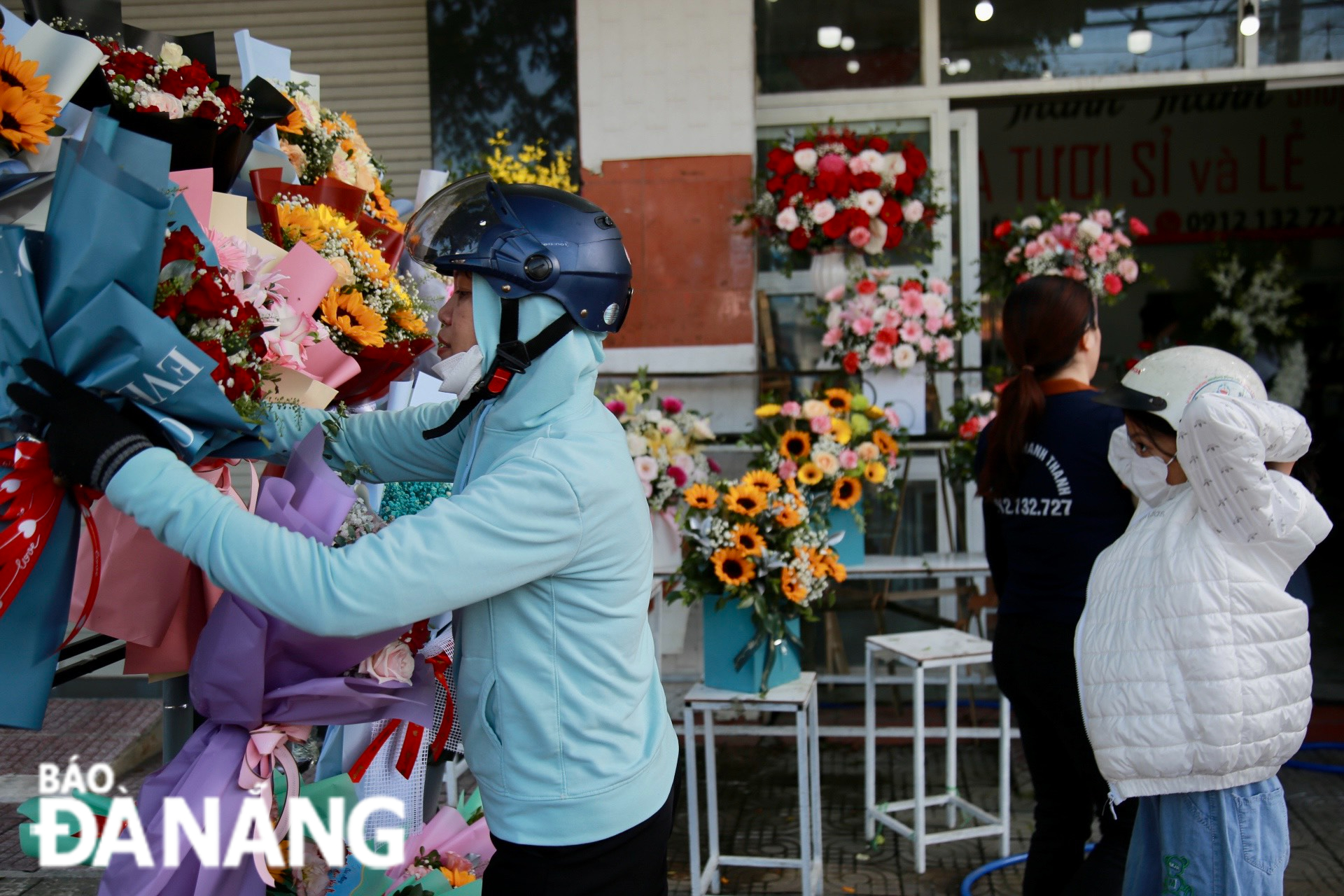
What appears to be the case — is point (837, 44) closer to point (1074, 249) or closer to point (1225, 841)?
point (1074, 249)

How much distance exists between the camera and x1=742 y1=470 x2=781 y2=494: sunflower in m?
3.71

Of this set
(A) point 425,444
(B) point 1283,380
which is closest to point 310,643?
(A) point 425,444

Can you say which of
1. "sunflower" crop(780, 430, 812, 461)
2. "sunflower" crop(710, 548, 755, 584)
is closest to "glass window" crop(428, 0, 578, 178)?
"sunflower" crop(780, 430, 812, 461)

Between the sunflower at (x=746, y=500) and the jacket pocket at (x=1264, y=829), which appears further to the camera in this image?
the sunflower at (x=746, y=500)

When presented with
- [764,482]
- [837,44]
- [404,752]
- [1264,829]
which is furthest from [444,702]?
[837,44]

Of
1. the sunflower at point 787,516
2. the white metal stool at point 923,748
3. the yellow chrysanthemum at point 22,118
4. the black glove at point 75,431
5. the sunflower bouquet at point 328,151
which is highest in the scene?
the sunflower bouquet at point 328,151

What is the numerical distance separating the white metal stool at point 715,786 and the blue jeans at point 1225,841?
4.30ft

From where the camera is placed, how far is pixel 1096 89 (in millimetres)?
5551

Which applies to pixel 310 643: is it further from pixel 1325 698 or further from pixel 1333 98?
pixel 1333 98

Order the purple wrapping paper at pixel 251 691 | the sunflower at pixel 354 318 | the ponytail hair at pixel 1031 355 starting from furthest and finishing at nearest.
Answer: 1. the ponytail hair at pixel 1031 355
2. the sunflower at pixel 354 318
3. the purple wrapping paper at pixel 251 691

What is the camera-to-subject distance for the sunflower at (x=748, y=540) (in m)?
3.56

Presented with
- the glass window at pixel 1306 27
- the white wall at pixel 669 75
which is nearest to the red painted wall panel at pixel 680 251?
the white wall at pixel 669 75

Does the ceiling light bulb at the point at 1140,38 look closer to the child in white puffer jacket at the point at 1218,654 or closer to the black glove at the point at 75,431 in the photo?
the child in white puffer jacket at the point at 1218,654

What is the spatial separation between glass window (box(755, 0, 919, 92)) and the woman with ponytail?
2.97 metres
